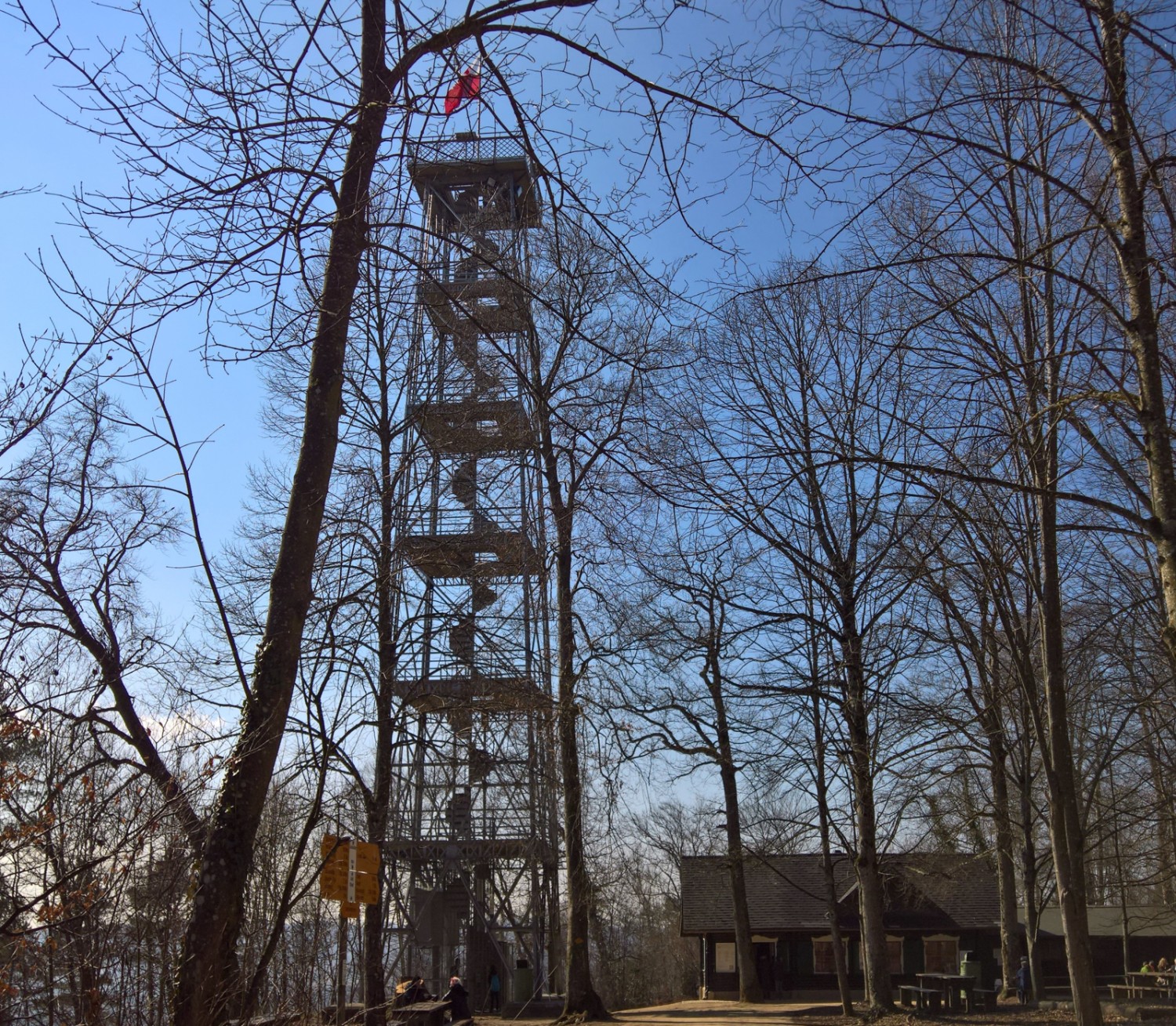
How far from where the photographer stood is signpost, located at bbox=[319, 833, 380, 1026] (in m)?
6.80

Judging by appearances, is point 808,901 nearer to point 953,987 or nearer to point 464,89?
point 953,987

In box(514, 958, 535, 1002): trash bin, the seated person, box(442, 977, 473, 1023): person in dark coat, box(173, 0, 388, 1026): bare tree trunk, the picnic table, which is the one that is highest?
box(173, 0, 388, 1026): bare tree trunk

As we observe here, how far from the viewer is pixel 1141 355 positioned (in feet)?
18.2

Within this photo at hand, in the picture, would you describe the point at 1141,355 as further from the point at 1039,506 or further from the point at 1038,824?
the point at 1038,824

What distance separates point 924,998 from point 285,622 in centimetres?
2230

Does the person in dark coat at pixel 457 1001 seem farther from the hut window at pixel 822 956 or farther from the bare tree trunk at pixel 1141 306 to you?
the hut window at pixel 822 956

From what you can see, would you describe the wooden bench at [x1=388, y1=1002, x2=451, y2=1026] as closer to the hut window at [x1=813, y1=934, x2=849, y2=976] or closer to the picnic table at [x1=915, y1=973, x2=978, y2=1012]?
the picnic table at [x1=915, y1=973, x2=978, y2=1012]

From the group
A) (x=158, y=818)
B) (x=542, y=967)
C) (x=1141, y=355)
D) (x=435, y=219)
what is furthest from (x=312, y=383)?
(x=542, y=967)

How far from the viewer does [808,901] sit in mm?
34562

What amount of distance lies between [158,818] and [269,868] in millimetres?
3471

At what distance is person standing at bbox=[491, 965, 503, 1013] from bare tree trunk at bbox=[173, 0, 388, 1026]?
719 inches

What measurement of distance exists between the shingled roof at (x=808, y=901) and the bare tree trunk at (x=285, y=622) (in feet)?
98.3

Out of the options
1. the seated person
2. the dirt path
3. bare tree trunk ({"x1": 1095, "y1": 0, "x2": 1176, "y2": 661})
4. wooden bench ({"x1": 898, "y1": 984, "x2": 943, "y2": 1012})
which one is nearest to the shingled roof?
wooden bench ({"x1": 898, "y1": 984, "x2": 943, "y2": 1012})

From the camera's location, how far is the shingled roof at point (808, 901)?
33.0m
